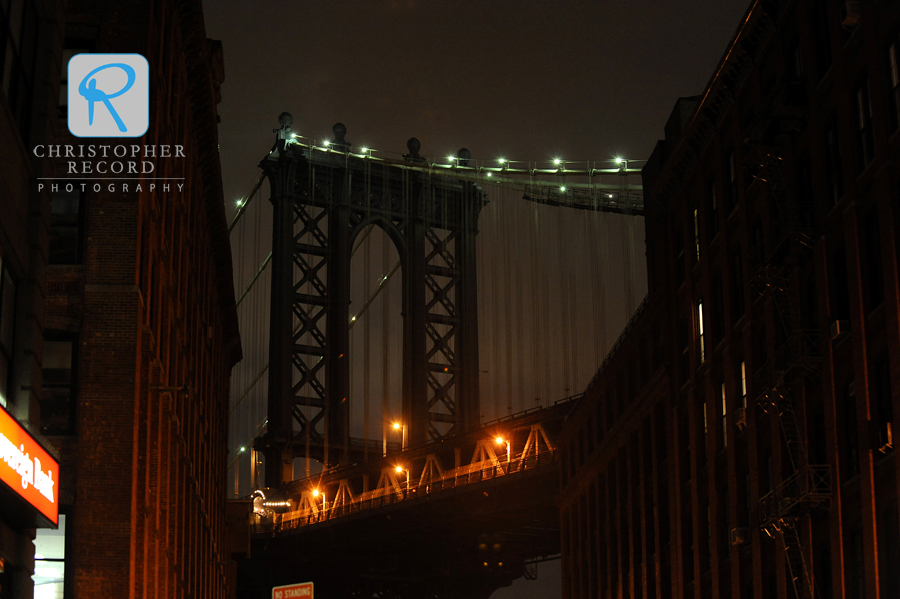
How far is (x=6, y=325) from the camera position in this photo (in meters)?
20.8

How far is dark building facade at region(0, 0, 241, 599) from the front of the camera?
70.4 feet

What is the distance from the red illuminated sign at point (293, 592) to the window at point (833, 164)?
36482 millimetres

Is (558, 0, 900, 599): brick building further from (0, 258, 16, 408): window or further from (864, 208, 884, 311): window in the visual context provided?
(0, 258, 16, 408): window

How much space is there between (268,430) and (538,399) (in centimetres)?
2638

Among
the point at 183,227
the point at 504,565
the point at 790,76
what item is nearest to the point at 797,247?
the point at 790,76

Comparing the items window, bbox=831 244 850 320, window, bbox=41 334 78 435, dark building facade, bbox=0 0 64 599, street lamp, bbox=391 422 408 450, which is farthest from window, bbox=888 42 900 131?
street lamp, bbox=391 422 408 450

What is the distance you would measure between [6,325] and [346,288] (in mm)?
96283

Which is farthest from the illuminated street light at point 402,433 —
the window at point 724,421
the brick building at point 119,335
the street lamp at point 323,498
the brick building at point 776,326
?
the brick building at point 119,335

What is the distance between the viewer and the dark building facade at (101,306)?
21.5 m

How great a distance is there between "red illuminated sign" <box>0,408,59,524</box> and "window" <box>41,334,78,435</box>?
9800 millimetres

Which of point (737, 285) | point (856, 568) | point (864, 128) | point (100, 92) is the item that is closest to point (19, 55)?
point (100, 92)

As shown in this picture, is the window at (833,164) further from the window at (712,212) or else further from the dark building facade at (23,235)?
the dark building facade at (23,235)

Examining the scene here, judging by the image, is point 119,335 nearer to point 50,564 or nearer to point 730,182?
point 50,564

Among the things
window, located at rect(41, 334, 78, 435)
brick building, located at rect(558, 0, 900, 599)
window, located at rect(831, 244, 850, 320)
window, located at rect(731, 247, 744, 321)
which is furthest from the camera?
window, located at rect(731, 247, 744, 321)
